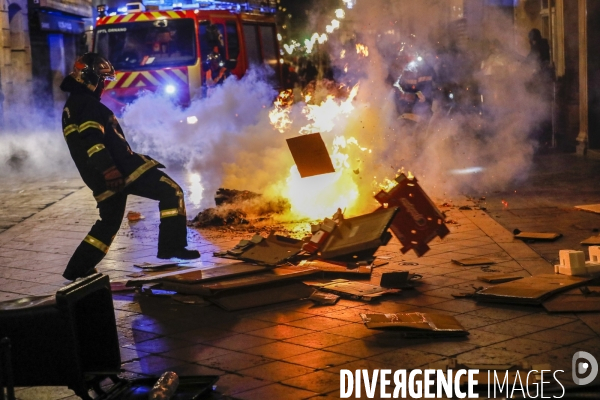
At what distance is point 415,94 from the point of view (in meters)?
14.6

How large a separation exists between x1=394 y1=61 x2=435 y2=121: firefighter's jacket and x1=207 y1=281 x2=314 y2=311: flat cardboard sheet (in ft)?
25.9

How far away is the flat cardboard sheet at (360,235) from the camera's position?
22.8ft

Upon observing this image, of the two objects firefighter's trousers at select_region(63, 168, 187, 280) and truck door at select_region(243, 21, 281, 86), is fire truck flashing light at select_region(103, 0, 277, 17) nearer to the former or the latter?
truck door at select_region(243, 21, 281, 86)

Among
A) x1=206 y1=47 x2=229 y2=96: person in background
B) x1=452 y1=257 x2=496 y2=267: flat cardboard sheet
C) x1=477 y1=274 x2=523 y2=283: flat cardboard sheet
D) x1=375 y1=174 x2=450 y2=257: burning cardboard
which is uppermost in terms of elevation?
x1=206 y1=47 x2=229 y2=96: person in background

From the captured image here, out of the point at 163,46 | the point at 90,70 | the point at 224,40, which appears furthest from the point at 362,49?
the point at 90,70

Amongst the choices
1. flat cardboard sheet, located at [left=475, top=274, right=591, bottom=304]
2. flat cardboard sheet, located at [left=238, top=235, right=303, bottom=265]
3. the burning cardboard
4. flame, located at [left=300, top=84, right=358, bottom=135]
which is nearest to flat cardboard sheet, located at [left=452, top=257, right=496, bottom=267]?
the burning cardboard

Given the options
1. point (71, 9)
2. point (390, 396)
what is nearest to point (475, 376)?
point (390, 396)

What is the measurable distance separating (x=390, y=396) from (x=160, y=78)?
477 inches

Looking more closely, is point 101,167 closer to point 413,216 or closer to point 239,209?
point 413,216

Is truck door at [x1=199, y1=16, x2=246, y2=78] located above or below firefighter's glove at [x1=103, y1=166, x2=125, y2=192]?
above

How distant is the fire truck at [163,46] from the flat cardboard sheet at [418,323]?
10657 millimetres

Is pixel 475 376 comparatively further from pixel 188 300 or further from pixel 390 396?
pixel 188 300

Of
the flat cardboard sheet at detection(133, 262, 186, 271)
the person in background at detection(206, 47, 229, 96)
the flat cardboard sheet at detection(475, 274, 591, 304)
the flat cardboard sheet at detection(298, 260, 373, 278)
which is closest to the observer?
the flat cardboard sheet at detection(475, 274, 591, 304)

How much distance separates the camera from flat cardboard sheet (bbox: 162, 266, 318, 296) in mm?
6304
